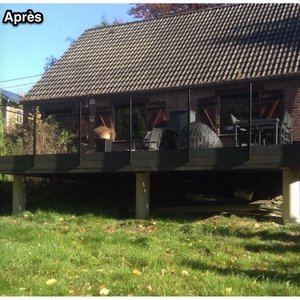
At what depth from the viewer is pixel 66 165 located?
1041 centimetres

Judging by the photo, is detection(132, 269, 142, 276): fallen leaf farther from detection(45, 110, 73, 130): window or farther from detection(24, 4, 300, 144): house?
detection(45, 110, 73, 130): window

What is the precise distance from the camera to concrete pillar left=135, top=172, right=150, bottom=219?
33.8 ft

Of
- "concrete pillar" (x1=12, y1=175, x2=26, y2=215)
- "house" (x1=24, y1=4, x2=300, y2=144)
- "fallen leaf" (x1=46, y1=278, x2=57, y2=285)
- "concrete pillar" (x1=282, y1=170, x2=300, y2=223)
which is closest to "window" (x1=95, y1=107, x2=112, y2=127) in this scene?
"house" (x1=24, y1=4, x2=300, y2=144)

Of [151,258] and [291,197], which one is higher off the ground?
[291,197]

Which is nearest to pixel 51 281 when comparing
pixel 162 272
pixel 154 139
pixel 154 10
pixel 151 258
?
pixel 162 272

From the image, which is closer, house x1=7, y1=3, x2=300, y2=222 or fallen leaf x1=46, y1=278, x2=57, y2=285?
fallen leaf x1=46, y1=278, x2=57, y2=285

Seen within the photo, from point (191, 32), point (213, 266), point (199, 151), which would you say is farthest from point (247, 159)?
point (191, 32)

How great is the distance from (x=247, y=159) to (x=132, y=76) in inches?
445

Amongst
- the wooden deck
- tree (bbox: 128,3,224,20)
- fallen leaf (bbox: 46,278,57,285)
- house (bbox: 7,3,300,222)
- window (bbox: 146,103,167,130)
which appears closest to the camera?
fallen leaf (bbox: 46,278,57,285)

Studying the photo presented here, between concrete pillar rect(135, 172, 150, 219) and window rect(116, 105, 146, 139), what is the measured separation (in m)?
7.71

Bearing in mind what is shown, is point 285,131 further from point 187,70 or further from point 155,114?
point 155,114

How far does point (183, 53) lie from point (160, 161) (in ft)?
35.1

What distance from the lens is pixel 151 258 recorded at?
21.3ft

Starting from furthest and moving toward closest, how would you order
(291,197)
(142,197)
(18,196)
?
(18,196) < (142,197) < (291,197)
